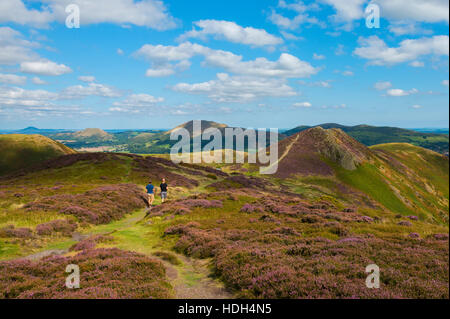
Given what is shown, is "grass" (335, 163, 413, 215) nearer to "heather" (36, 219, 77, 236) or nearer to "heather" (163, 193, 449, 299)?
"heather" (163, 193, 449, 299)

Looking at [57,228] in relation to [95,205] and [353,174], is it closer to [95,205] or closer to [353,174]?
[95,205]

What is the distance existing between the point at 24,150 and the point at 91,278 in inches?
7770

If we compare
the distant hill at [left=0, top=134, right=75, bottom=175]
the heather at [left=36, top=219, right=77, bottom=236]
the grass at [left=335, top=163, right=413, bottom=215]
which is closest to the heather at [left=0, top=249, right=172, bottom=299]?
the heather at [left=36, top=219, right=77, bottom=236]

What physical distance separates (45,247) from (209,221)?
44.0 feet

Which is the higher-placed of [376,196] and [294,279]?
[294,279]

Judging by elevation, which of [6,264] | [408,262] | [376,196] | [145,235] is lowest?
[376,196]

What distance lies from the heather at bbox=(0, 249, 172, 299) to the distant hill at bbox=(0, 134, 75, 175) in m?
171

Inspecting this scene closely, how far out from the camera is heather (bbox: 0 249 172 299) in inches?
391

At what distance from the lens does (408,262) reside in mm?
12297

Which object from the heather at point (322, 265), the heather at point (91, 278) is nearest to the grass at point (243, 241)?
the heather at point (322, 265)

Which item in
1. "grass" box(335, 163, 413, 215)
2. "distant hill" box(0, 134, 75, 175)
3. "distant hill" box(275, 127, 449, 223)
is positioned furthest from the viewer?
"distant hill" box(0, 134, 75, 175)

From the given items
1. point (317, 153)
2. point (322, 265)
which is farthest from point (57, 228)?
point (317, 153)
